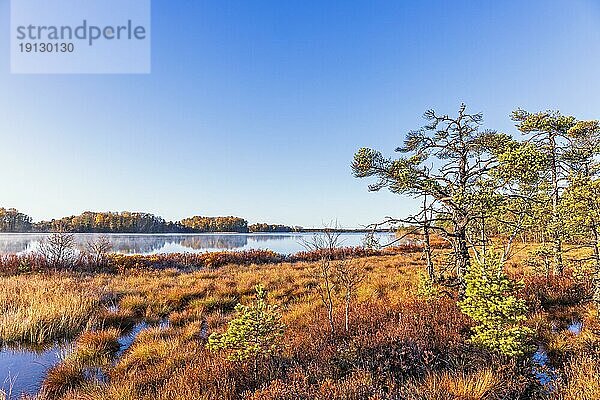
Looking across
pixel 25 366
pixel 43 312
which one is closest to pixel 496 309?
pixel 25 366

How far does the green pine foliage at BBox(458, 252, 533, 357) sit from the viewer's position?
184 inches

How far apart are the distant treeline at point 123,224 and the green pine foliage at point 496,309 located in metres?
76.6

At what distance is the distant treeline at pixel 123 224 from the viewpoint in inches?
2965

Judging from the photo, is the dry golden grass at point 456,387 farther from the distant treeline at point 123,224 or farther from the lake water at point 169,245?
the distant treeline at point 123,224

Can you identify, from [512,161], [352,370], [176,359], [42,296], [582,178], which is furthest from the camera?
[42,296]

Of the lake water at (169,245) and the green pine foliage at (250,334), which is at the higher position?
the green pine foliage at (250,334)

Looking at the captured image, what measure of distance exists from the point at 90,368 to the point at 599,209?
9.62m

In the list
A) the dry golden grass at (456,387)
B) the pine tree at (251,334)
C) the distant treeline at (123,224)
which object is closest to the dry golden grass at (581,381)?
the dry golden grass at (456,387)

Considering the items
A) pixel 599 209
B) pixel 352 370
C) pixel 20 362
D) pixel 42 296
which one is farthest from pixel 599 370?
pixel 42 296

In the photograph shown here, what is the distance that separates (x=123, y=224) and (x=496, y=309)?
95.9m

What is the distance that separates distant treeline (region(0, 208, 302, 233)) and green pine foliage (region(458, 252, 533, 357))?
76632mm

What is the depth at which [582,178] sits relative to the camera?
6484 millimetres

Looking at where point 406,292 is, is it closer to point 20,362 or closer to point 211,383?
point 211,383

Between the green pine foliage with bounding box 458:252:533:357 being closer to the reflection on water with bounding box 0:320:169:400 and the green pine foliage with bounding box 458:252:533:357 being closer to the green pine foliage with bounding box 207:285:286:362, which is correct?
the green pine foliage with bounding box 207:285:286:362
